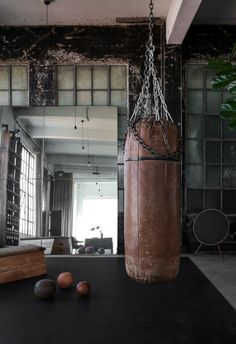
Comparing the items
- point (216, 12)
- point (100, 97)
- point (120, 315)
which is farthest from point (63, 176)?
point (120, 315)

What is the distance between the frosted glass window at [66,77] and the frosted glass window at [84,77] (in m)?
0.10

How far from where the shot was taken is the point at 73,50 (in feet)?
19.1

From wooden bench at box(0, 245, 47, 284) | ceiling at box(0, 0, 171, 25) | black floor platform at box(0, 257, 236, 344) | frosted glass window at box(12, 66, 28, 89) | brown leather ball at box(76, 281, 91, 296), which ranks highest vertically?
ceiling at box(0, 0, 171, 25)

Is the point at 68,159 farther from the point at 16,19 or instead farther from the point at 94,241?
the point at 16,19

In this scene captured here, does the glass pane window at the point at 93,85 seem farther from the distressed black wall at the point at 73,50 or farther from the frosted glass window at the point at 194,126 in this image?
the frosted glass window at the point at 194,126

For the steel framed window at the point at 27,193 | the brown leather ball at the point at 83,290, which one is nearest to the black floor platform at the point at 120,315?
the brown leather ball at the point at 83,290

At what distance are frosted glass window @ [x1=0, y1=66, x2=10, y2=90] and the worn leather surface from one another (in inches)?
166

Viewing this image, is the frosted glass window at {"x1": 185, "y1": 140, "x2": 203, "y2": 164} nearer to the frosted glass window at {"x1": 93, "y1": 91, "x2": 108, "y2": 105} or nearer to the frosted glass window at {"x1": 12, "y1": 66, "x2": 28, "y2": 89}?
the frosted glass window at {"x1": 93, "y1": 91, "x2": 108, "y2": 105}

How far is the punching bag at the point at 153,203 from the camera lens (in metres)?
2.05

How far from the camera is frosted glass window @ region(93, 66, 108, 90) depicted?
5836 mm

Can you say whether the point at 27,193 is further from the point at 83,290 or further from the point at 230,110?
the point at 230,110

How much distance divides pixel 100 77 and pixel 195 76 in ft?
4.43

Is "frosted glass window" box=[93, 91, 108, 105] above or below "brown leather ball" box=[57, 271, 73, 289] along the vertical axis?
above

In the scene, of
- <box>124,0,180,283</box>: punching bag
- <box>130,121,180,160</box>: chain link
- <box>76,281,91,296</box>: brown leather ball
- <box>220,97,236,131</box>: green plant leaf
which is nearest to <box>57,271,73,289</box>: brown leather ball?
<box>76,281,91,296</box>: brown leather ball
